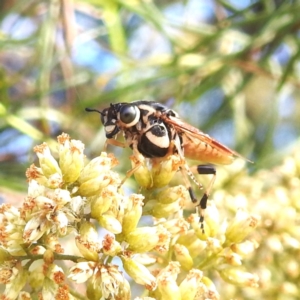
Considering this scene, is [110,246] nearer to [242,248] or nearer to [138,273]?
[138,273]

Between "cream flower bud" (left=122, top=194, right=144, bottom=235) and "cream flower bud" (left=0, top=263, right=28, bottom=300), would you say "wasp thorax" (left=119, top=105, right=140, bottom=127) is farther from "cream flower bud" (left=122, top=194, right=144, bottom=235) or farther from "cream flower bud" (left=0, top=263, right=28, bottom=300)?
"cream flower bud" (left=0, top=263, right=28, bottom=300)

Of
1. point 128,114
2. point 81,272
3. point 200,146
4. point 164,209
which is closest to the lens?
point 81,272

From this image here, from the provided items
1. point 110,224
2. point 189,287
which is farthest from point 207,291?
point 110,224

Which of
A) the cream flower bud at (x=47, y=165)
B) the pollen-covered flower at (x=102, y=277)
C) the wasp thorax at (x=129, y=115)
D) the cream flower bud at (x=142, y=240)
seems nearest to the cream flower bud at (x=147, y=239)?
the cream flower bud at (x=142, y=240)

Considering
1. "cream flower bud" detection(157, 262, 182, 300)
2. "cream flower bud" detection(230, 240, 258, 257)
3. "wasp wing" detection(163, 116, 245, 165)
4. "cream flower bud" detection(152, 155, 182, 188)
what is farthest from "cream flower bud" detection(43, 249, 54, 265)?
"wasp wing" detection(163, 116, 245, 165)

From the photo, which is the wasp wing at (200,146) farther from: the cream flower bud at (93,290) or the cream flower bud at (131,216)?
the cream flower bud at (93,290)

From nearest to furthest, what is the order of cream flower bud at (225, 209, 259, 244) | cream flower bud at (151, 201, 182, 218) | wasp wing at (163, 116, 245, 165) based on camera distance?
cream flower bud at (151, 201, 182, 218) → cream flower bud at (225, 209, 259, 244) → wasp wing at (163, 116, 245, 165)
